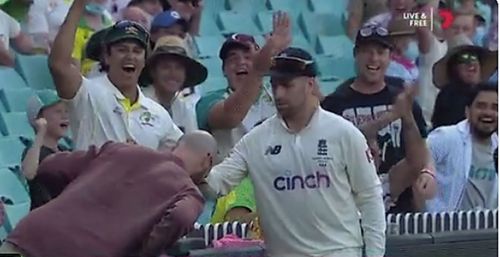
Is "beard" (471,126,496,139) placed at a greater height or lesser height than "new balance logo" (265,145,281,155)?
lesser

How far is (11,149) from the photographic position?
573 centimetres

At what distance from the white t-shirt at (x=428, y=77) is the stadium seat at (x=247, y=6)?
2.99ft

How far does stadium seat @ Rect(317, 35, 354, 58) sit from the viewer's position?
6.91m

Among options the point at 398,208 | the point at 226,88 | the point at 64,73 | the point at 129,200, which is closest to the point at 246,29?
the point at 226,88

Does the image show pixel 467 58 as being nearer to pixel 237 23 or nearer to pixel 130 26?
pixel 237 23

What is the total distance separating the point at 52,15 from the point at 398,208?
6.18 ft

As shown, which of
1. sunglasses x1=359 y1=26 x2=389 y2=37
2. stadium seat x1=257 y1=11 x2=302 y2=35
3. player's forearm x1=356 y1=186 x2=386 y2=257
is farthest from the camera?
stadium seat x1=257 y1=11 x2=302 y2=35

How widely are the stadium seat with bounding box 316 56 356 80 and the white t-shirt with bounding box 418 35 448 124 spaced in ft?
1.25

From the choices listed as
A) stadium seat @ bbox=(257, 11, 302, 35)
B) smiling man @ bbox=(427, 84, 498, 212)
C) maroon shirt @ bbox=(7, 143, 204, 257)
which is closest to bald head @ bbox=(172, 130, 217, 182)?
maroon shirt @ bbox=(7, 143, 204, 257)

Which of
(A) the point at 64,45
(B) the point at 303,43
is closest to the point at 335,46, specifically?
(B) the point at 303,43

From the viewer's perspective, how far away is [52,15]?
6.06 meters

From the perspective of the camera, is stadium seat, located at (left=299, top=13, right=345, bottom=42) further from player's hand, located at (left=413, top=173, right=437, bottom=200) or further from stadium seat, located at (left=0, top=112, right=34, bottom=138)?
stadium seat, located at (left=0, top=112, right=34, bottom=138)

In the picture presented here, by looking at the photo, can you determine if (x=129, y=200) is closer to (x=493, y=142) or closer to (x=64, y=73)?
(x=64, y=73)

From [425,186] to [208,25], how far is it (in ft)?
5.02
